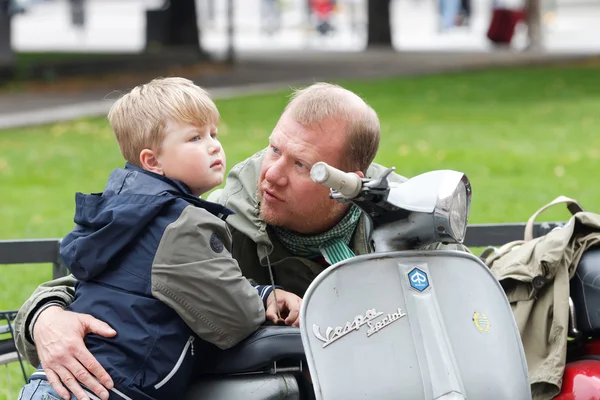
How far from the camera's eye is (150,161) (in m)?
2.80

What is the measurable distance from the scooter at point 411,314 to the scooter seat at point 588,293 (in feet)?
2.15

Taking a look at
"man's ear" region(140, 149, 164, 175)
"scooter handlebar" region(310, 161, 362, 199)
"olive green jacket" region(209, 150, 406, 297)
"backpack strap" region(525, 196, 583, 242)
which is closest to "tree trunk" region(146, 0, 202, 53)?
"backpack strap" region(525, 196, 583, 242)

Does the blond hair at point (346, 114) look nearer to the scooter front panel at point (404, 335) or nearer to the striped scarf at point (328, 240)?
the striped scarf at point (328, 240)

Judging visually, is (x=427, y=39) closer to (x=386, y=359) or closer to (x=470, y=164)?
(x=470, y=164)

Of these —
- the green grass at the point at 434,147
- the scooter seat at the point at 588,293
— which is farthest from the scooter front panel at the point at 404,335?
the green grass at the point at 434,147

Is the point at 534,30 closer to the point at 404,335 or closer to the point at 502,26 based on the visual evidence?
the point at 502,26

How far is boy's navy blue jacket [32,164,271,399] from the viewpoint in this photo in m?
2.58

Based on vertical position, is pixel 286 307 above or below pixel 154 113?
below

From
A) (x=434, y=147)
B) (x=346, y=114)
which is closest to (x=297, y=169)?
(x=346, y=114)

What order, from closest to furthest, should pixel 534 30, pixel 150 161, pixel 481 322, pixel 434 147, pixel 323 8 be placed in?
pixel 481 322 < pixel 150 161 < pixel 434 147 < pixel 534 30 < pixel 323 8

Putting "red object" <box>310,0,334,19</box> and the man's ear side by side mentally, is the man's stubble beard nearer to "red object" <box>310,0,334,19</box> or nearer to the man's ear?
the man's ear

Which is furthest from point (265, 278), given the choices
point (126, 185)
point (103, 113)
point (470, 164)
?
point (103, 113)

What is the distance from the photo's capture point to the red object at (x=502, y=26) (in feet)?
93.5

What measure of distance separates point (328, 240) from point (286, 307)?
0.25m
